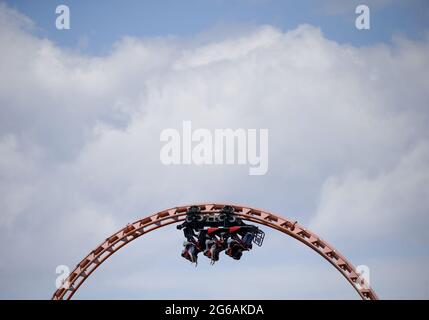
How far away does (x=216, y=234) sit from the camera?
33.6 m

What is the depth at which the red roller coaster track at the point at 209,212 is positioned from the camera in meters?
30.6

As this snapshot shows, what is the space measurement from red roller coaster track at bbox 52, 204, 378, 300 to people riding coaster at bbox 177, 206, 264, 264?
403 millimetres

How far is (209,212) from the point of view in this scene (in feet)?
111

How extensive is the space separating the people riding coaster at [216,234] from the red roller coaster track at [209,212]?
15.9 inches

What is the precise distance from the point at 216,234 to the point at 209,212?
1218 millimetres
